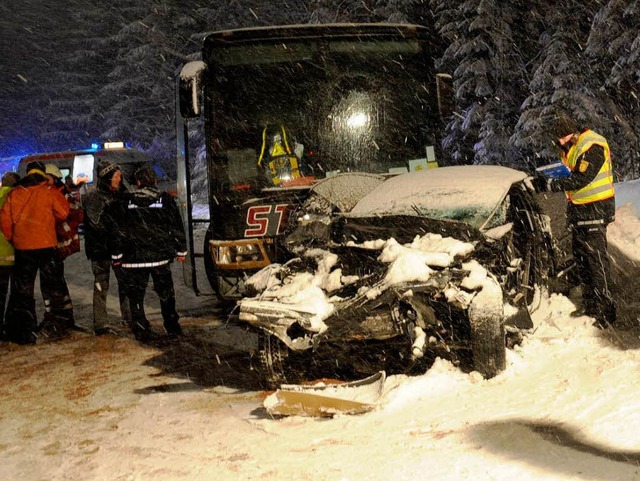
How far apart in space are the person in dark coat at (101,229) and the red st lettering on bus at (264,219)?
1.62m

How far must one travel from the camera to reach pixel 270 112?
24.0 feet

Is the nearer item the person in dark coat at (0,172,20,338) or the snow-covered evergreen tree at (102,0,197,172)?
the person in dark coat at (0,172,20,338)

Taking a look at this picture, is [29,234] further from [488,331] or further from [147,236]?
[488,331]

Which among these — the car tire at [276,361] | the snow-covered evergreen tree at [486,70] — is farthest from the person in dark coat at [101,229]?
the snow-covered evergreen tree at [486,70]

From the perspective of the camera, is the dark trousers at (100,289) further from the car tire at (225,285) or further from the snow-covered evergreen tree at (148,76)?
the snow-covered evergreen tree at (148,76)

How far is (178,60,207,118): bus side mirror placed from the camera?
22.7 feet

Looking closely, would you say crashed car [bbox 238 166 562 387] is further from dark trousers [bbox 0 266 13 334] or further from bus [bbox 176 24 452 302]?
dark trousers [bbox 0 266 13 334]

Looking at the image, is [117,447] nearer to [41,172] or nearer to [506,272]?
[506,272]

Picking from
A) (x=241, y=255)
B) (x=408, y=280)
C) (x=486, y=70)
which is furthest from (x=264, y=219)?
(x=486, y=70)

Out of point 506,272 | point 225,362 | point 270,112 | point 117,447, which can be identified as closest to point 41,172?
point 270,112

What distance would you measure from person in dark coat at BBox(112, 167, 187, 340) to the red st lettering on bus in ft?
2.72

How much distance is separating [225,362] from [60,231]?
2900mm

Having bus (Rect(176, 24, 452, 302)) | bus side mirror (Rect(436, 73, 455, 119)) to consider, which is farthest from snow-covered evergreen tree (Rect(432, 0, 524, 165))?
bus (Rect(176, 24, 452, 302))

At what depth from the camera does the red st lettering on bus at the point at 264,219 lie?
6879 mm
